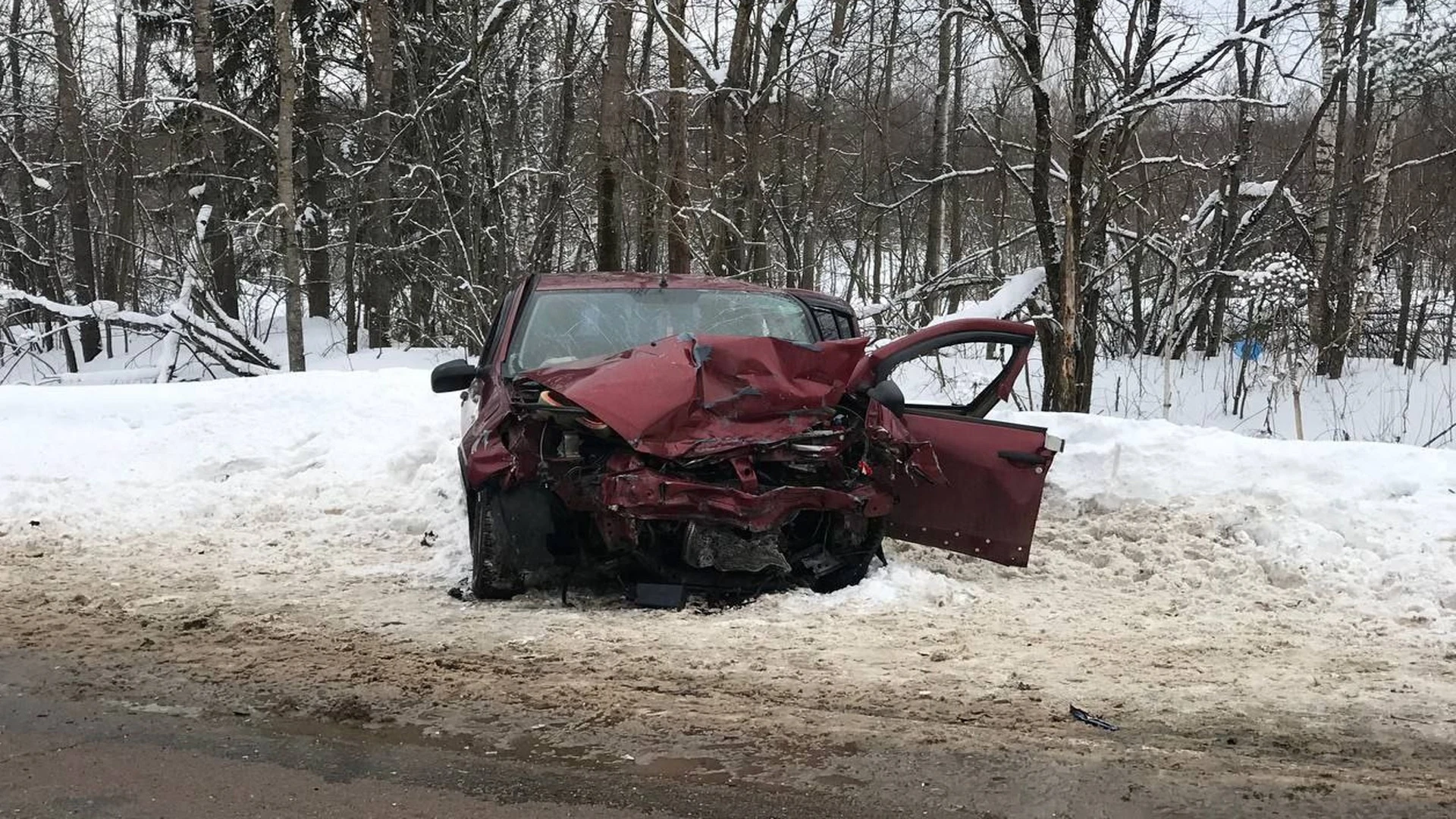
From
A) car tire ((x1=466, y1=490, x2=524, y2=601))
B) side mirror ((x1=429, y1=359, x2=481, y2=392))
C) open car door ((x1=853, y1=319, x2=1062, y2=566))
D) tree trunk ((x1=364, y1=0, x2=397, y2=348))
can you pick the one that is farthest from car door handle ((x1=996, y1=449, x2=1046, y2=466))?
tree trunk ((x1=364, y1=0, x2=397, y2=348))

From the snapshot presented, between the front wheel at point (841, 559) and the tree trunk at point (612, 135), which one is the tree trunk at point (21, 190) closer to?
the tree trunk at point (612, 135)

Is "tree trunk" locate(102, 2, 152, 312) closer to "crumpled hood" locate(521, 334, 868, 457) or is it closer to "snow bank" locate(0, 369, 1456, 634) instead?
"snow bank" locate(0, 369, 1456, 634)

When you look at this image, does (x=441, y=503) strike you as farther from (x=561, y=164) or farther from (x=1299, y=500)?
(x=561, y=164)

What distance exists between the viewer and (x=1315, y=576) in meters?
5.82

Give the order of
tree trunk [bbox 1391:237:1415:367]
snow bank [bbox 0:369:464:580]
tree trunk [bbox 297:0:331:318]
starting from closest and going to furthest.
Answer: snow bank [bbox 0:369:464:580] → tree trunk [bbox 1391:237:1415:367] → tree trunk [bbox 297:0:331:318]

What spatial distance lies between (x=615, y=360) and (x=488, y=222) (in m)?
14.0

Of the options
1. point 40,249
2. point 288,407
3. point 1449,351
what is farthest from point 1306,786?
point 40,249

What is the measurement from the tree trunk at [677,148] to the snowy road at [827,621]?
670 cm

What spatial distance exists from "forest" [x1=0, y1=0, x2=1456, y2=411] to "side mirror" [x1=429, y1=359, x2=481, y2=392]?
691 centimetres

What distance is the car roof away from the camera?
21.7 ft

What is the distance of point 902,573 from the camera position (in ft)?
18.4

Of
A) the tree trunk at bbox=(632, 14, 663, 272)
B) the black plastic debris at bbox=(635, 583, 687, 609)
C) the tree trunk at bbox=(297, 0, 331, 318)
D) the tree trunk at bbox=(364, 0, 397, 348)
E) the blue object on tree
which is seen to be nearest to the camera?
the black plastic debris at bbox=(635, 583, 687, 609)

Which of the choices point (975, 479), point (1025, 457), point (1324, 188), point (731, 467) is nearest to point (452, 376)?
point (731, 467)

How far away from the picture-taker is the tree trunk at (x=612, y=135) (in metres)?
14.0
